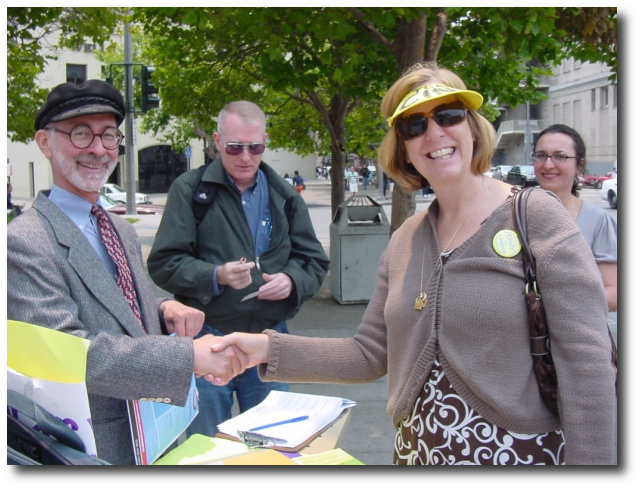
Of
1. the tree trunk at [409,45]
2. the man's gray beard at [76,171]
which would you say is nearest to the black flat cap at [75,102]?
the man's gray beard at [76,171]

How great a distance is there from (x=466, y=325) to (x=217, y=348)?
834mm

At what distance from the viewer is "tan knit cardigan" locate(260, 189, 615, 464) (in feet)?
5.67

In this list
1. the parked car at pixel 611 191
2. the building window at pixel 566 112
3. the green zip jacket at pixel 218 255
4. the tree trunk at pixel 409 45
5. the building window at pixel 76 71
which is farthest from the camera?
the building window at pixel 566 112

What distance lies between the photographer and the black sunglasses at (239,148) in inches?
130

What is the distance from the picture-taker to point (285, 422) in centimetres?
218

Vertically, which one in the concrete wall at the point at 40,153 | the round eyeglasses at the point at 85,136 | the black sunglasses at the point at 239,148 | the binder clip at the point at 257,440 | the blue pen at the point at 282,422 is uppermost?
the concrete wall at the point at 40,153

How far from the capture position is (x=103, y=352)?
71.8 inches

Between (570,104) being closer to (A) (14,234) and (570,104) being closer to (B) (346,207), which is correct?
(B) (346,207)

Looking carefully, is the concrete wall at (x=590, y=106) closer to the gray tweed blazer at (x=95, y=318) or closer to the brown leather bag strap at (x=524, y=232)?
the brown leather bag strap at (x=524, y=232)

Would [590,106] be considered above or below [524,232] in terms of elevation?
above

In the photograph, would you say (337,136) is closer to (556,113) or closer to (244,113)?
(244,113)

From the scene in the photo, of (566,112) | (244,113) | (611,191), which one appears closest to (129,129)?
(244,113)

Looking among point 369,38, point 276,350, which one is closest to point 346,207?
point 369,38

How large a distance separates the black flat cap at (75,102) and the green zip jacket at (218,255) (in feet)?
3.69
